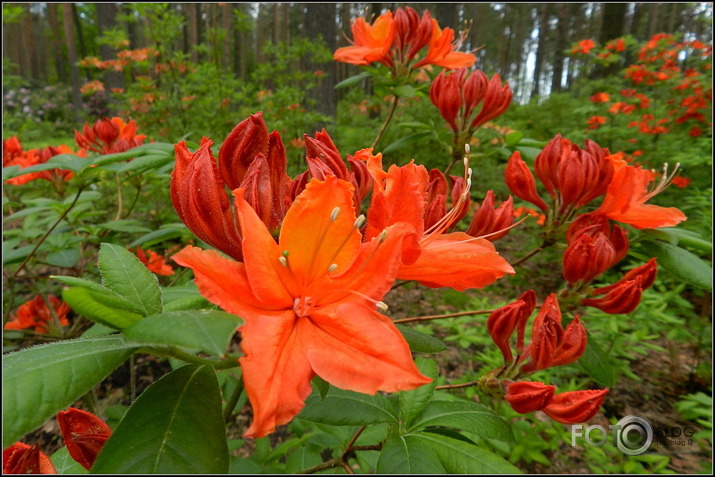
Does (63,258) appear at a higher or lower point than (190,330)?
lower

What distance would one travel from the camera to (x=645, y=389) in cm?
340

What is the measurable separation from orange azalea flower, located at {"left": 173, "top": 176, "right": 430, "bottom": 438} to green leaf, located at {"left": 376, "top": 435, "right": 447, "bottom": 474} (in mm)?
328

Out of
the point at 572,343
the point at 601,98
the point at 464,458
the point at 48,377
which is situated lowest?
the point at 464,458

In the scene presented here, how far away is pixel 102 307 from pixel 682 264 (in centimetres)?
148

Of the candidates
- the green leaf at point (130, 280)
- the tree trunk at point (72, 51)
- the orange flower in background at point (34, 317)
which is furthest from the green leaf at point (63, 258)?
the tree trunk at point (72, 51)

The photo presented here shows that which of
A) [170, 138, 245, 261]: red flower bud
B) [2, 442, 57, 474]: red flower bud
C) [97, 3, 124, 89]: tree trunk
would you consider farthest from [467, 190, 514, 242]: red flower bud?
[97, 3, 124, 89]: tree trunk

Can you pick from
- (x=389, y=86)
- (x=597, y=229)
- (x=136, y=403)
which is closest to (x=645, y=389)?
(x=597, y=229)

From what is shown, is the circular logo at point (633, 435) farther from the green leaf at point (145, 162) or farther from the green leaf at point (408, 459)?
the green leaf at point (145, 162)

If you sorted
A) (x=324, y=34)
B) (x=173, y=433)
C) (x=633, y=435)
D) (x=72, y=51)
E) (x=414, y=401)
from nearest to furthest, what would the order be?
(x=173, y=433) → (x=414, y=401) → (x=633, y=435) → (x=324, y=34) → (x=72, y=51)

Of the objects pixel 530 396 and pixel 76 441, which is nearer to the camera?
pixel 76 441

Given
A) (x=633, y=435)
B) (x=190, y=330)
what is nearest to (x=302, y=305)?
(x=190, y=330)

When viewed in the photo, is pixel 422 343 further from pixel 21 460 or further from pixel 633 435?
pixel 633 435

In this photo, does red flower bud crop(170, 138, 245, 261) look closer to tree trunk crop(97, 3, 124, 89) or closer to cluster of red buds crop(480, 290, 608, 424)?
cluster of red buds crop(480, 290, 608, 424)

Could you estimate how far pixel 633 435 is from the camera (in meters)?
2.46
